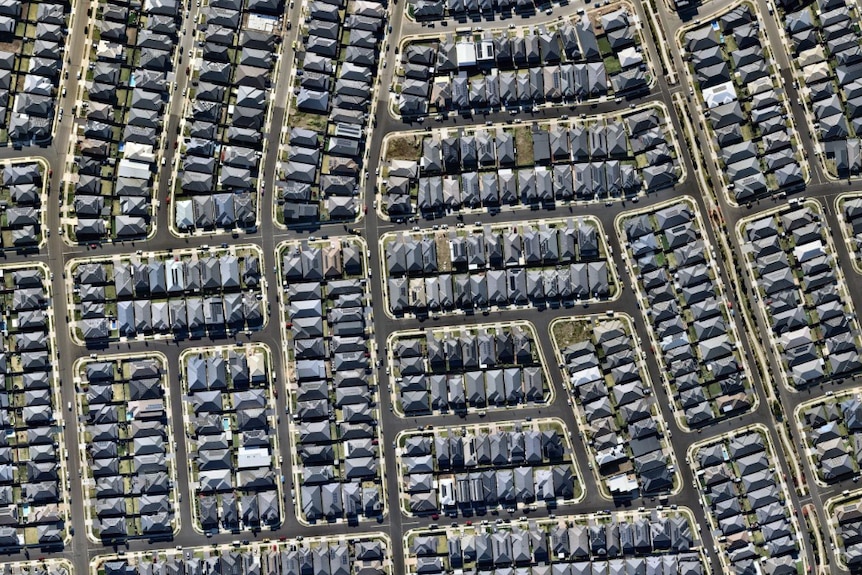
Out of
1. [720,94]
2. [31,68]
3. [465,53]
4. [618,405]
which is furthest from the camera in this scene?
[618,405]

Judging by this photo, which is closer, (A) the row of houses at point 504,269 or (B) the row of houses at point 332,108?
(A) the row of houses at point 504,269

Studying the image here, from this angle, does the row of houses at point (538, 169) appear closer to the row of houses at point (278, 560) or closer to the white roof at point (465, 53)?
the white roof at point (465, 53)

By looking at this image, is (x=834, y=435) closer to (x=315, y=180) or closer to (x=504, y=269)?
(x=504, y=269)

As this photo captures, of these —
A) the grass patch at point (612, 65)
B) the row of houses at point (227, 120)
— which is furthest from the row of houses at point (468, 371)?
the grass patch at point (612, 65)

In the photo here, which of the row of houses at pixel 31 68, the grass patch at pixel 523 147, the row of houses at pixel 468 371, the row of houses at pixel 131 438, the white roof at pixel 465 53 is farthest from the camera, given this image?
the row of houses at pixel 131 438

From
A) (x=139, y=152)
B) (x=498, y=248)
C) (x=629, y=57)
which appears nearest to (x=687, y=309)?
(x=498, y=248)
